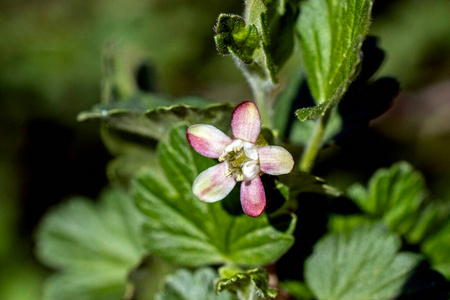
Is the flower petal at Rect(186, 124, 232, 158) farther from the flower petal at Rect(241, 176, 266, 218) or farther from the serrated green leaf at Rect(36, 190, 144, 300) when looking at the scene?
the serrated green leaf at Rect(36, 190, 144, 300)

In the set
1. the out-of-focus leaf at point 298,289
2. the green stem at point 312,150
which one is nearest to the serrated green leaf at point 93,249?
the out-of-focus leaf at point 298,289

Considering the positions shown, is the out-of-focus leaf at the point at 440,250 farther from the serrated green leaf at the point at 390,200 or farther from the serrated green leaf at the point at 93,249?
the serrated green leaf at the point at 93,249

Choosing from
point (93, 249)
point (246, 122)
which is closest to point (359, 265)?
point (246, 122)

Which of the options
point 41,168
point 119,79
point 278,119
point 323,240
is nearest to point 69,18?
point 41,168

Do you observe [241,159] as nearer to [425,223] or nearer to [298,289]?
[298,289]

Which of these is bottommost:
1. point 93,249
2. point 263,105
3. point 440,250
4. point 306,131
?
point 93,249

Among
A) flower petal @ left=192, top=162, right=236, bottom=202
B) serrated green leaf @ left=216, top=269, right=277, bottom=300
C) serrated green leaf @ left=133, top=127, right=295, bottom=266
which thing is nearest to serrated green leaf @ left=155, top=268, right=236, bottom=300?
serrated green leaf @ left=133, top=127, right=295, bottom=266
